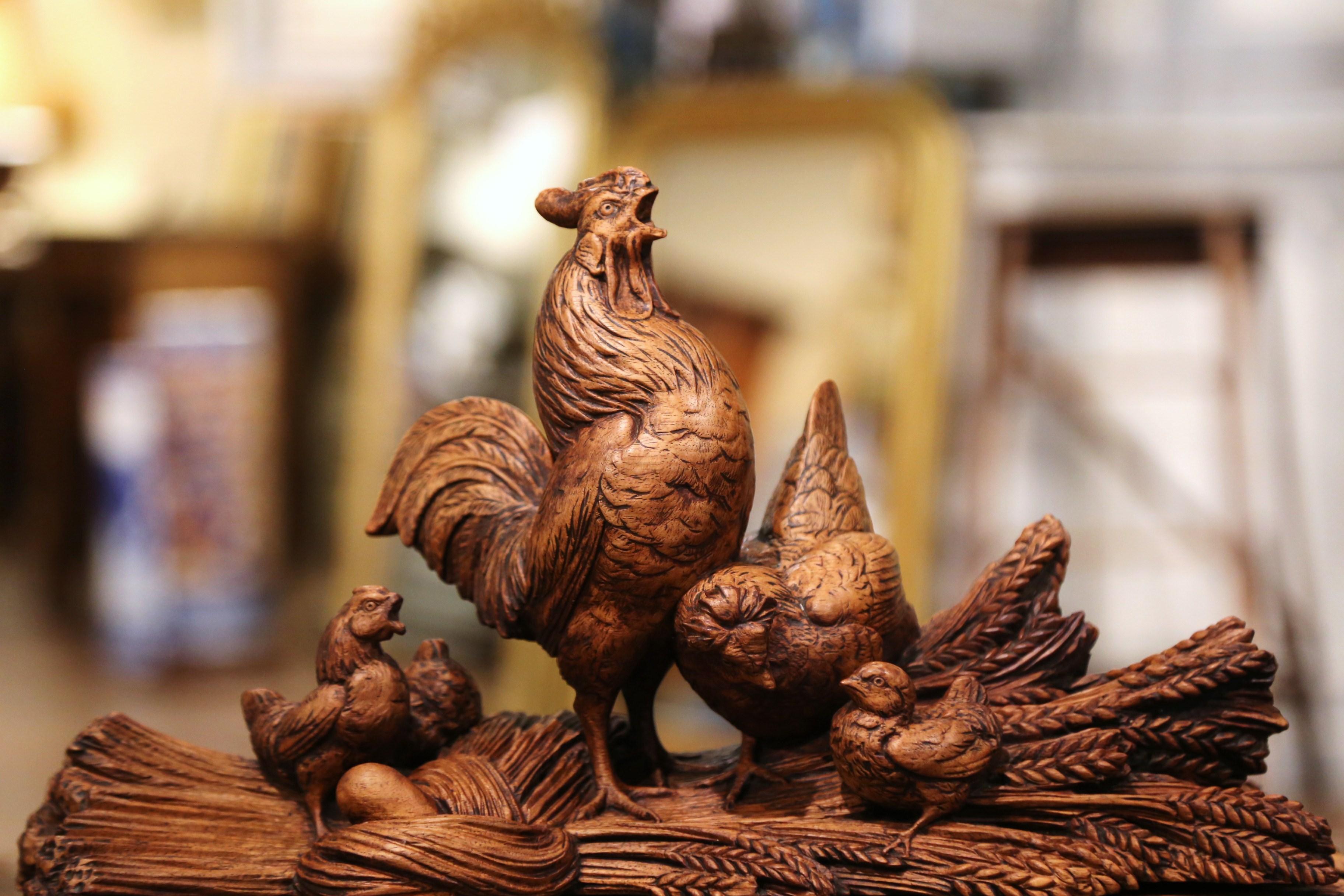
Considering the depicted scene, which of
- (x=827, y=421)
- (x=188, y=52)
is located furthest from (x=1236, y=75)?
(x=188, y=52)

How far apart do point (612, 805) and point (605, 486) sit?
0.35 metres

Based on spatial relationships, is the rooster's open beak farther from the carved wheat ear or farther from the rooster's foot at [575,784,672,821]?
the carved wheat ear

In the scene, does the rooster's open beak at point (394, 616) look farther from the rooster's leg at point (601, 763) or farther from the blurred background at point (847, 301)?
the blurred background at point (847, 301)

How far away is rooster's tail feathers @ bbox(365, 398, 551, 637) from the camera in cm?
141

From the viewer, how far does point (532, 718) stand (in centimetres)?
142

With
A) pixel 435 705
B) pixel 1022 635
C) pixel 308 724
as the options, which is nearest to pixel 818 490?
pixel 1022 635

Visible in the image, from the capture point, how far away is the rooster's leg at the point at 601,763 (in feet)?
4.32

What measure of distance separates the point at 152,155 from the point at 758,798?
3.67 meters

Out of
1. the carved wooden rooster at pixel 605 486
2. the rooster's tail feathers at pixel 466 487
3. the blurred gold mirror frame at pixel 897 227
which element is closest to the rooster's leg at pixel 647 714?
the carved wooden rooster at pixel 605 486

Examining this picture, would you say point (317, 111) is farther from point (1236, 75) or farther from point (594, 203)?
point (594, 203)

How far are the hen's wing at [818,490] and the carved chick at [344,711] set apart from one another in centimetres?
44

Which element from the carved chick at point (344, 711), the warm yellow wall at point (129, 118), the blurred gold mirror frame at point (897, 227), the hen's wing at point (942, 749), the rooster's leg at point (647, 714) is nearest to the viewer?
the hen's wing at point (942, 749)

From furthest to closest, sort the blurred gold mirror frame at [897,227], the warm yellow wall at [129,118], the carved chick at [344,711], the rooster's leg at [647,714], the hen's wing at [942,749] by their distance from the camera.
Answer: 1. the warm yellow wall at [129,118]
2. the blurred gold mirror frame at [897,227]
3. the rooster's leg at [647,714]
4. the carved chick at [344,711]
5. the hen's wing at [942,749]

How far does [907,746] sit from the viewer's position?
119cm
